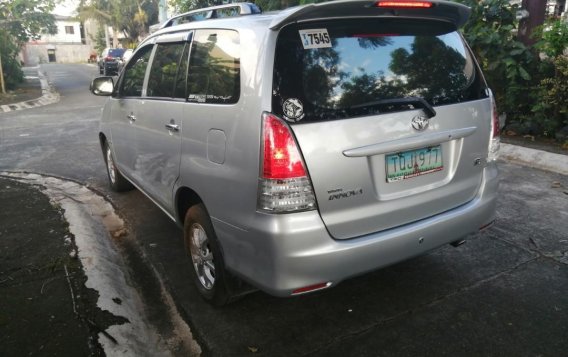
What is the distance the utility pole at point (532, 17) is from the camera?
750 cm

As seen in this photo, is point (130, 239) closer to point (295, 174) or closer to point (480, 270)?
point (295, 174)

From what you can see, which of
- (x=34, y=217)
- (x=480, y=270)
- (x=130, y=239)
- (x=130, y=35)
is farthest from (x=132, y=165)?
(x=130, y=35)

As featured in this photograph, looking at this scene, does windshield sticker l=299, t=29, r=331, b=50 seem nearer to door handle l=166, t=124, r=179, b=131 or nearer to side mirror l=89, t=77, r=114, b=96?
door handle l=166, t=124, r=179, b=131

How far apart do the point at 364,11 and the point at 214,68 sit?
0.94 metres

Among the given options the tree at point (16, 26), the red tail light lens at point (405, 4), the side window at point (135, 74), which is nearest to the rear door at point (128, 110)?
the side window at point (135, 74)

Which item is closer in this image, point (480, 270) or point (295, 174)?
point (295, 174)

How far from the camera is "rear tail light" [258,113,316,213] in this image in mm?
2230

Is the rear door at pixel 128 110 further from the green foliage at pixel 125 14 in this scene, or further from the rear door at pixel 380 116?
the green foliage at pixel 125 14

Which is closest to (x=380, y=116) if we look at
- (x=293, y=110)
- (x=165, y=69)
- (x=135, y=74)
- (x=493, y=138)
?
(x=293, y=110)

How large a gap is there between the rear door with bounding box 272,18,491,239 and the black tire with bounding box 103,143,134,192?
3.61 metres

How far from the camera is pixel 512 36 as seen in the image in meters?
7.36

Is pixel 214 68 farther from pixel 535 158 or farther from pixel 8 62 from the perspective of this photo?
pixel 8 62

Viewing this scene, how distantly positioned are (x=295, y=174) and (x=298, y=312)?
1136 millimetres

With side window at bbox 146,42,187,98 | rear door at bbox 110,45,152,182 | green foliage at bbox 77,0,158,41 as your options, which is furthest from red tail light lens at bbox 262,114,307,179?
green foliage at bbox 77,0,158,41
